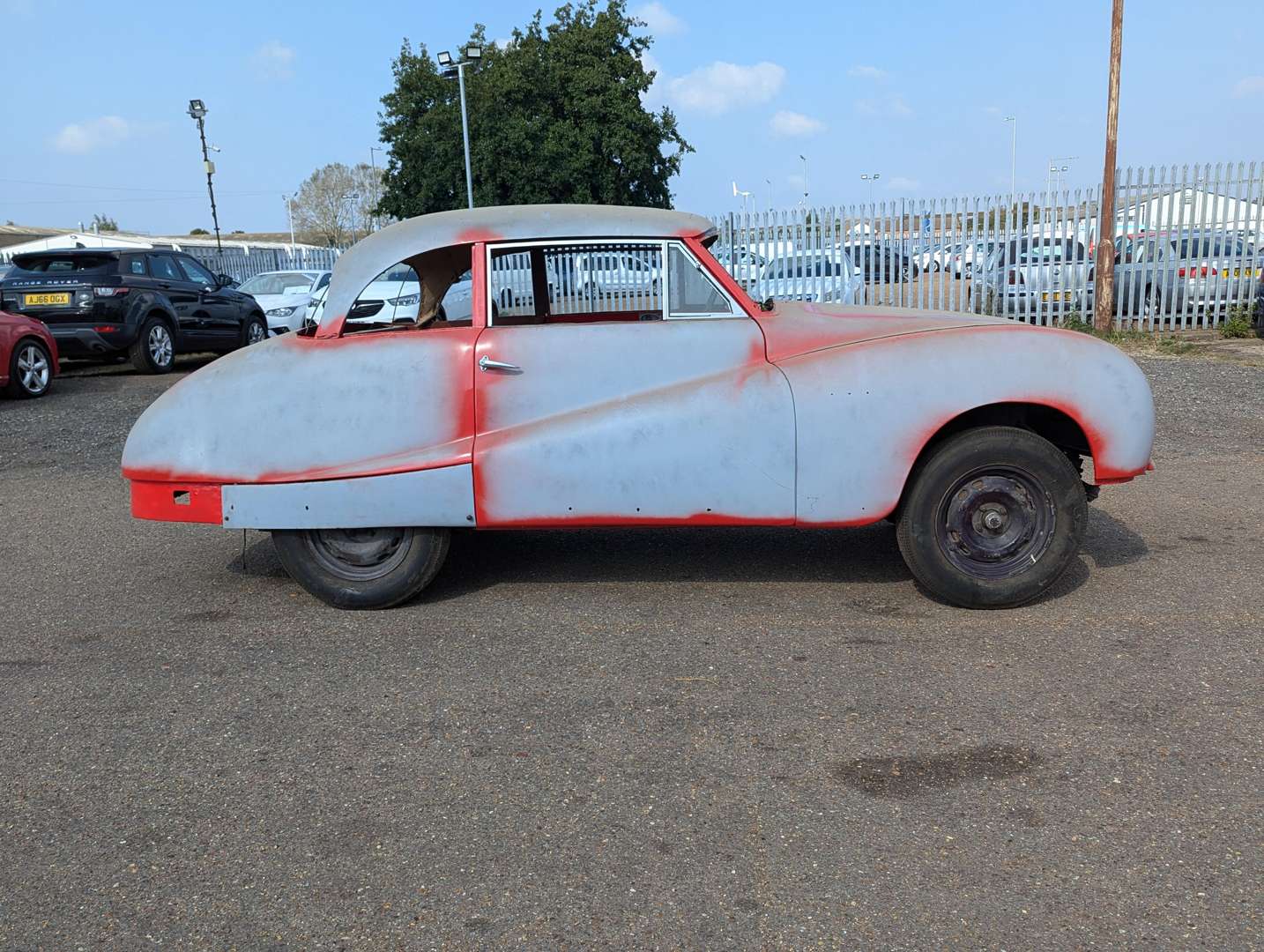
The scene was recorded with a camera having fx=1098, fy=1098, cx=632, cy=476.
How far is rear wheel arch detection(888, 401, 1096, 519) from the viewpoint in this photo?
188 inches

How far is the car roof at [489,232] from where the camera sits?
16.0 feet

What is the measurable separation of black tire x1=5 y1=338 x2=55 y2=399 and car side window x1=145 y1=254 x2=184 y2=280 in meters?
2.48

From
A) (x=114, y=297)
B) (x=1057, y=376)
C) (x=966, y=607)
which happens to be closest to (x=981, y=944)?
(x=966, y=607)

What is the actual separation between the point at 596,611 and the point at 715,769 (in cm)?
160

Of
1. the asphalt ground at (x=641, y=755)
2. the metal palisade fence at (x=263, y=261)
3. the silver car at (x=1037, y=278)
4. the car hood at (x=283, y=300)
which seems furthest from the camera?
the metal palisade fence at (x=263, y=261)

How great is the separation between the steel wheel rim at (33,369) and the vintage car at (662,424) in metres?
9.27

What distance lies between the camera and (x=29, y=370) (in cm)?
1286

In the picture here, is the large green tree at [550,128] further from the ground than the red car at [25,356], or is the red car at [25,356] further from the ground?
the large green tree at [550,128]

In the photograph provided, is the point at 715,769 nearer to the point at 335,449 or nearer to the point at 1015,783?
the point at 1015,783

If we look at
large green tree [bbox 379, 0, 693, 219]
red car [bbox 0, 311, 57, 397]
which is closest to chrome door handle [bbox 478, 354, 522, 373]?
red car [bbox 0, 311, 57, 397]

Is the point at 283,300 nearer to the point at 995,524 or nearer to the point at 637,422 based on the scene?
the point at 637,422

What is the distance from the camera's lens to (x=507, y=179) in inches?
1640

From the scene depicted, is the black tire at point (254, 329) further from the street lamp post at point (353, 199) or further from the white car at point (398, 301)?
the street lamp post at point (353, 199)

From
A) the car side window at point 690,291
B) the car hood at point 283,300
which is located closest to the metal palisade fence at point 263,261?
the car hood at point 283,300
